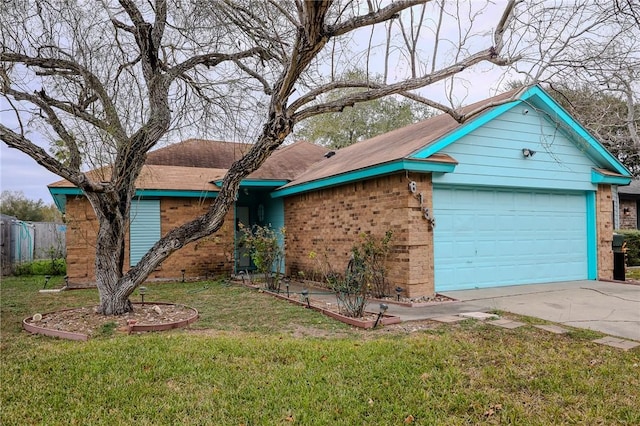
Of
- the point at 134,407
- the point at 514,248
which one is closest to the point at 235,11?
the point at 134,407

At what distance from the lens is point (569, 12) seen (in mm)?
6832

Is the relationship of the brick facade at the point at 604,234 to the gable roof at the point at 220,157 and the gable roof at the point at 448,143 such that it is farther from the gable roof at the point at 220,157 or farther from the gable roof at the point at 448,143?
the gable roof at the point at 220,157

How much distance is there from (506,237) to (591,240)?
9.51 ft

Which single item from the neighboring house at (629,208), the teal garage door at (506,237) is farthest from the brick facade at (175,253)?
the neighboring house at (629,208)

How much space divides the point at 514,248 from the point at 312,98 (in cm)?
618

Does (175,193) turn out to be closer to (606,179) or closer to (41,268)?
(41,268)

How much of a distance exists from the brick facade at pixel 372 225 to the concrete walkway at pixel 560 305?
0.87 meters

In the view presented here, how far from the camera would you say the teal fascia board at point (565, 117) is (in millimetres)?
9570

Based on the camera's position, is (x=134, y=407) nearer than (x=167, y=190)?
Yes

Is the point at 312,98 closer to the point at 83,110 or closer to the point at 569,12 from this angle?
the point at 83,110

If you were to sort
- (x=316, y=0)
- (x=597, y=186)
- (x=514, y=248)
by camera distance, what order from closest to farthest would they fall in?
1. (x=316, y=0)
2. (x=514, y=248)
3. (x=597, y=186)

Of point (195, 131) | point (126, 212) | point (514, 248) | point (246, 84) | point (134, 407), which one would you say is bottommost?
point (134, 407)

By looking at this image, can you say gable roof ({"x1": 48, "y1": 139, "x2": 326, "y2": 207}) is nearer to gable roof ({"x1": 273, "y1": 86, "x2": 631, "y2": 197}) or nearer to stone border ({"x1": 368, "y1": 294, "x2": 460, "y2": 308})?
gable roof ({"x1": 273, "y1": 86, "x2": 631, "y2": 197})

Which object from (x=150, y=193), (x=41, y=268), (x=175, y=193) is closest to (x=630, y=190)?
(x=175, y=193)
